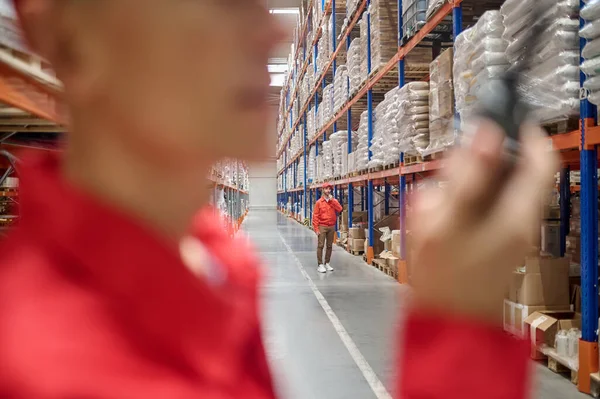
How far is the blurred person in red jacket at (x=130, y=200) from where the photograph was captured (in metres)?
0.33

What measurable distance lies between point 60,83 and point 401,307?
0.44 m

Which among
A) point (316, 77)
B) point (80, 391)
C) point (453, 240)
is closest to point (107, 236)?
point (80, 391)

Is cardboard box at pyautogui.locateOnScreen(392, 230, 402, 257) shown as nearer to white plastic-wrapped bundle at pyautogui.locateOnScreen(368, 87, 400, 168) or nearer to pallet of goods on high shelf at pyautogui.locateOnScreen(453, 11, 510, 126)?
white plastic-wrapped bundle at pyautogui.locateOnScreen(368, 87, 400, 168)

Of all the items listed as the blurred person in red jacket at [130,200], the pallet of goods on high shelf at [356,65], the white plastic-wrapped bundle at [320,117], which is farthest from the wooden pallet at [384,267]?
the blurred person in red jacket at [130,200]

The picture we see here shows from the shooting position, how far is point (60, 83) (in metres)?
0.37

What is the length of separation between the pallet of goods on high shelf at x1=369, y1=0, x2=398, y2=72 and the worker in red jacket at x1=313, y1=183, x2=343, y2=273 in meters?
2.65

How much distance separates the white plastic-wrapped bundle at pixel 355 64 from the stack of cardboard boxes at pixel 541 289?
524 centimetres

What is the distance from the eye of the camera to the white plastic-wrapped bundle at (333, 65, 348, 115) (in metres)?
10.2

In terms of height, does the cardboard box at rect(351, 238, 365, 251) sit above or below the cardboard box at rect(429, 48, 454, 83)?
below

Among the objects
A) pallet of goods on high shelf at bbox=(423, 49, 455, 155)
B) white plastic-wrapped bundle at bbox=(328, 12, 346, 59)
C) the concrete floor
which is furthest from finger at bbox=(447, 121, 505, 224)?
white plastic-wrapped bundle at bbox=(328, 12, 346, 59)

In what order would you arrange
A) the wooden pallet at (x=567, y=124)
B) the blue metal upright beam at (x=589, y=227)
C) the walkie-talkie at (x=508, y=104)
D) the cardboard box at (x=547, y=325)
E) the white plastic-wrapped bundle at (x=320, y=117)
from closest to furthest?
the walkie-talkie at (x=508, y=104), the blue metal upright beam at (x=589, y=227), the wooden pallet at (x=567, y=124), the cardboard box at (x=547, y=325), the white plastic-wrapped bundle at (x=320, y=117)

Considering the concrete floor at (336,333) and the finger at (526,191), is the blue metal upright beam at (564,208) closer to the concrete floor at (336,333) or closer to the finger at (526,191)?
the concrete floor at (336,333)

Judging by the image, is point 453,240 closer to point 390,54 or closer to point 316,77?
point 390,54

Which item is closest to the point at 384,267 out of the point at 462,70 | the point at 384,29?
the point at 384,29
